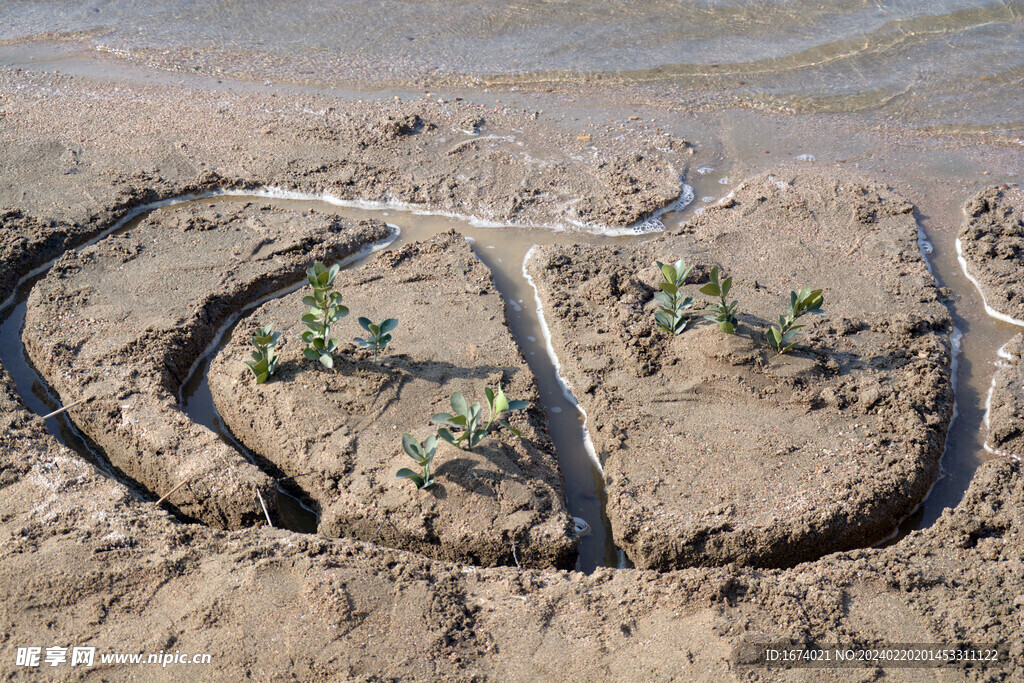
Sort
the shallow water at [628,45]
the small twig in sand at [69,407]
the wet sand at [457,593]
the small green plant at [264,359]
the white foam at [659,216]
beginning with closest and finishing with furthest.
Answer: the wet sand at [457,593] < the small twig in sand at [69,407] < the small green plant at [264,359] < the white foam at [659,216] < the shallow water at [628,45]

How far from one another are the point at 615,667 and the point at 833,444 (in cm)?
147

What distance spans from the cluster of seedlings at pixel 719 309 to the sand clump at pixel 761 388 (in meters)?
0.06

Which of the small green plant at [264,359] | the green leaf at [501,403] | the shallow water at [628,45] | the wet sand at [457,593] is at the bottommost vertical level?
the wet sand at [457,593]

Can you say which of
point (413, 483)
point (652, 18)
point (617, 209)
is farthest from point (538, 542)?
point (652, 18)

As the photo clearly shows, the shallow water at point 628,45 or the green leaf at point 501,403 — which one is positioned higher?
the shallow water at point 628,45

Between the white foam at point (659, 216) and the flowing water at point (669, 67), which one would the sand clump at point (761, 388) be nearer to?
the white foam at point (659, 216)

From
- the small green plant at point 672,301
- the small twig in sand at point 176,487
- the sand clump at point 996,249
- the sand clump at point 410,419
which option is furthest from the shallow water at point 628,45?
the small twig in sand at point 176,487

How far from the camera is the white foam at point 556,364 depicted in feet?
11.7

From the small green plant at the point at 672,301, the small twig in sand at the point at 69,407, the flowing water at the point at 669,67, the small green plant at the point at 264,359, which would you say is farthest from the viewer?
the flowing water at the point at 669,67

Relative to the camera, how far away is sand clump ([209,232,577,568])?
304 centimetres

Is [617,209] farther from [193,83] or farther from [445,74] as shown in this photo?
[193,83]

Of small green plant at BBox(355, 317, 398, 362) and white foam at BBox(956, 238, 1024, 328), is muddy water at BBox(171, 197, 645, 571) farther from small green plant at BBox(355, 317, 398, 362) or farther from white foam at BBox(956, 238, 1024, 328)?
white foam at BBox(956, 238, 1024, 328)

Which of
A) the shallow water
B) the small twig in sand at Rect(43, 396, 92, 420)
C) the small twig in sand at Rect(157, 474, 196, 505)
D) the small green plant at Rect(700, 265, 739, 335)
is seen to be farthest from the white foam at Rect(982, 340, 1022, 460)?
the small twig in sand at Rect(43, 396, 92, 420)

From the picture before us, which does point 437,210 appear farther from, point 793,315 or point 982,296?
point 982,296
